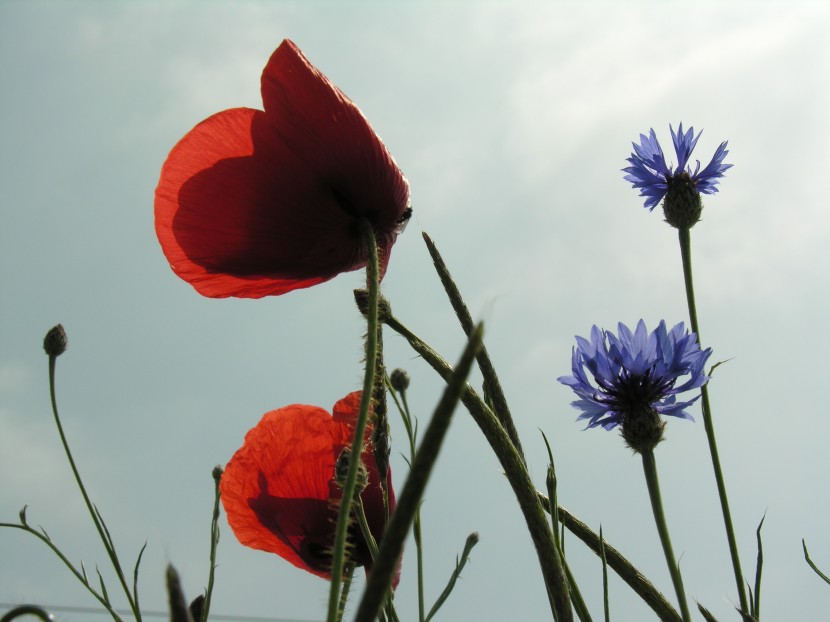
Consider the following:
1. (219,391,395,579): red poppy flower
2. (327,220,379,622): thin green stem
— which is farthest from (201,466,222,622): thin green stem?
(327,220,379,622): thin green stem

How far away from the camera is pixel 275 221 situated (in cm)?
60

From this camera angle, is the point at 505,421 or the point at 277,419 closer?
the point at 505,421

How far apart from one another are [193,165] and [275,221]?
0.08 m

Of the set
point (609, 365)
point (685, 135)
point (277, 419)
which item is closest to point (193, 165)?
point (277, 419)

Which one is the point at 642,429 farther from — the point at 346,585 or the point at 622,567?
the point at 346,585

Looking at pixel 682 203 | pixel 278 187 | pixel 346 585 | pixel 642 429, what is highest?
pixel 682 203

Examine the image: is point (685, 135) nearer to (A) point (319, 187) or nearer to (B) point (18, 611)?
(A) point (319, 187)

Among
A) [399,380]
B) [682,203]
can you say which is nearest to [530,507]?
[399,380]

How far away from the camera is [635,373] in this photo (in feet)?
2.11

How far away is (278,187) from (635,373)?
337mm

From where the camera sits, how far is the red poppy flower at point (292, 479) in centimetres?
65

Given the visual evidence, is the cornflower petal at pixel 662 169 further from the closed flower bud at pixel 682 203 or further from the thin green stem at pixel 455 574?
the thin green stem at pixel 455 574

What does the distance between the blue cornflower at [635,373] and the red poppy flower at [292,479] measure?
196 millimetres

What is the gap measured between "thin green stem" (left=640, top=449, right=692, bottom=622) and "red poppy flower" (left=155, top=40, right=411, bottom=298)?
28 cm
